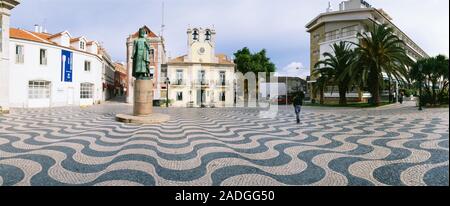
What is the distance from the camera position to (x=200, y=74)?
34.2 metres

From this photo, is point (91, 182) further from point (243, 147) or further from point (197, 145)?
point (243, 147)

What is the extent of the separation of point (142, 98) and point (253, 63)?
32058mm

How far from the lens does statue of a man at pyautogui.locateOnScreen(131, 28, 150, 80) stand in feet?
35.0

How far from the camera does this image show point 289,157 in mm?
4562

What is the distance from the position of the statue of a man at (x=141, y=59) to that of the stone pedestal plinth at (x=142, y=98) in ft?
1.16

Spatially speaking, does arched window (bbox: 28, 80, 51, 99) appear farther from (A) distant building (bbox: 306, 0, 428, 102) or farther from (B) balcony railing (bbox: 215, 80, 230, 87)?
(A) distant building (bbox: 306, 0, 428, 102)

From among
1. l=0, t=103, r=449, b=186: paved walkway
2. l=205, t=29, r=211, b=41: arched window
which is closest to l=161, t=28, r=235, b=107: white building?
l=205, t=29, r=211, b=41: arched window

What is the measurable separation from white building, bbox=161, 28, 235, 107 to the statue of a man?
21.8 m

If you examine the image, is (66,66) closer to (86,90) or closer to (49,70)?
Answer: (49,70)

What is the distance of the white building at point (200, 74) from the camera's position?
110 ft

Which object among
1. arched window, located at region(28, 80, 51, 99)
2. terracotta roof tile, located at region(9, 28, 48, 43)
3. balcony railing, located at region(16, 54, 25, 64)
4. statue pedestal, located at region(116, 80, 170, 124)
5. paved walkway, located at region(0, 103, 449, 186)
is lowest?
paved walkway, located at region(0, 103, 449, 186)

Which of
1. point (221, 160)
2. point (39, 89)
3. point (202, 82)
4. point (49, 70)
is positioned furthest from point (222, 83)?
point (221, 160)
